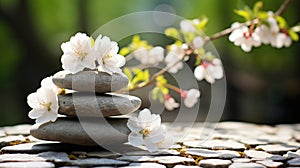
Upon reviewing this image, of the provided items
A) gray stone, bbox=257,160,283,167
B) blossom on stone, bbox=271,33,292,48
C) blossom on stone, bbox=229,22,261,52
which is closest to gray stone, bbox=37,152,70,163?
gray stone, bbox=257,160,283,167

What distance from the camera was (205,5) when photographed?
8.84 m

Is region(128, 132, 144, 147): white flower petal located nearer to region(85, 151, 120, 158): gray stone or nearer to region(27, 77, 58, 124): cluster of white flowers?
region(85, 151, 120, 158): gray stone

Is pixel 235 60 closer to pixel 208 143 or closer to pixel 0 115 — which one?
pixel 0 115

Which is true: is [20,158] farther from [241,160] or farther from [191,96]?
[191,96]

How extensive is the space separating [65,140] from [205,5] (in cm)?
745

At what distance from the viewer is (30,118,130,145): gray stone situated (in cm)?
171

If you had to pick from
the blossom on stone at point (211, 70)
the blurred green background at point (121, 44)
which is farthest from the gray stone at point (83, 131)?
the blurred green background at point (121, 44)

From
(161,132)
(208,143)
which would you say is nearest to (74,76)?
(161,132)

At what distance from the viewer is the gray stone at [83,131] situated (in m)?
1.71

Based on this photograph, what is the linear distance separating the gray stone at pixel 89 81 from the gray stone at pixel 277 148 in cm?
69

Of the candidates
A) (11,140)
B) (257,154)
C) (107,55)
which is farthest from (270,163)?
(11,140)

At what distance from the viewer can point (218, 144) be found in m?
2.03

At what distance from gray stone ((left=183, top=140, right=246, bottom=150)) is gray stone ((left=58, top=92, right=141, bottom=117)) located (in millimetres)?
403

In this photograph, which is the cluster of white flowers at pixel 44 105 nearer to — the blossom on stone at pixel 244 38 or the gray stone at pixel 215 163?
the gray stone at pixel 215 163
